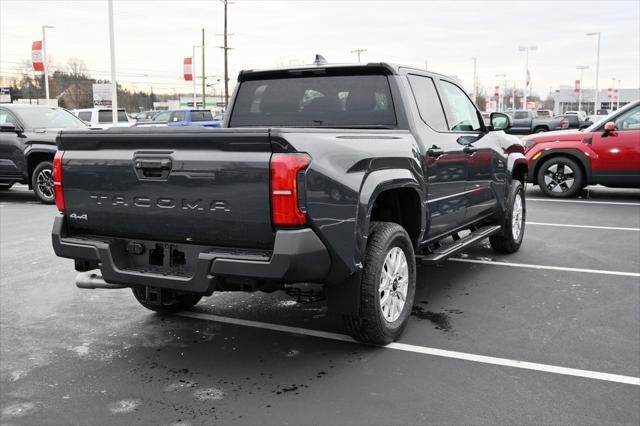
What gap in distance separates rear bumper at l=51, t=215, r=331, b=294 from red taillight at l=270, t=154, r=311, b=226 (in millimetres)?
88

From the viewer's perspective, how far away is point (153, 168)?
3750 millimetres

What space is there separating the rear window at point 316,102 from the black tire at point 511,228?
270cm

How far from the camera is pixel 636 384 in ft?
12.3

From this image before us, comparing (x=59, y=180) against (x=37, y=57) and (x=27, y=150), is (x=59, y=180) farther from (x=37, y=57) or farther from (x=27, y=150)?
(x=37, y=57)

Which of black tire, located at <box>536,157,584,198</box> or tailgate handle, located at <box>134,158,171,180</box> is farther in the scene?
black tire, located at <box>536,157,584,198</box>

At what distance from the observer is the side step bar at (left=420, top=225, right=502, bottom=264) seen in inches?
200

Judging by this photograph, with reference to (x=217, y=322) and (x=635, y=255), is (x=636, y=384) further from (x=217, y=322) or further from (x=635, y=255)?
(x=635, y=255)

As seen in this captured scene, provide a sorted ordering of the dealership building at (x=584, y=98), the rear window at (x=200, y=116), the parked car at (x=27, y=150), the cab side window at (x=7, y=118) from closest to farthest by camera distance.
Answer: the parked car at (x=27, y=150), the cab side window at (x=7, y=118), the rear window at (x=200, y=116), the dealership building at (x=584, y=98)

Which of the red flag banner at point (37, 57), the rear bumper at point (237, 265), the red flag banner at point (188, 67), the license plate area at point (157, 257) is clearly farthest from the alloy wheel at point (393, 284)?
the red flag banner at point (188, 67)

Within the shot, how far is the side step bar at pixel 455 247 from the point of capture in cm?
507

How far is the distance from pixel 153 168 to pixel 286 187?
0.89 m

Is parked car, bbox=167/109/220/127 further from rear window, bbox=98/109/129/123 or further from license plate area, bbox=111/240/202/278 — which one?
license plate area, bbox=111/240/202/278

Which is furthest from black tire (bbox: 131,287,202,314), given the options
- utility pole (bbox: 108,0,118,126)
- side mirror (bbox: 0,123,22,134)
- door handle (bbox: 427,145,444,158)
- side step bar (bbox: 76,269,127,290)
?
utility pole (bbox: 108,0,118,126)

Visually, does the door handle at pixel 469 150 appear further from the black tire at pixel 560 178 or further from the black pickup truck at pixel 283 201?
the black tire at pixel 560 178
